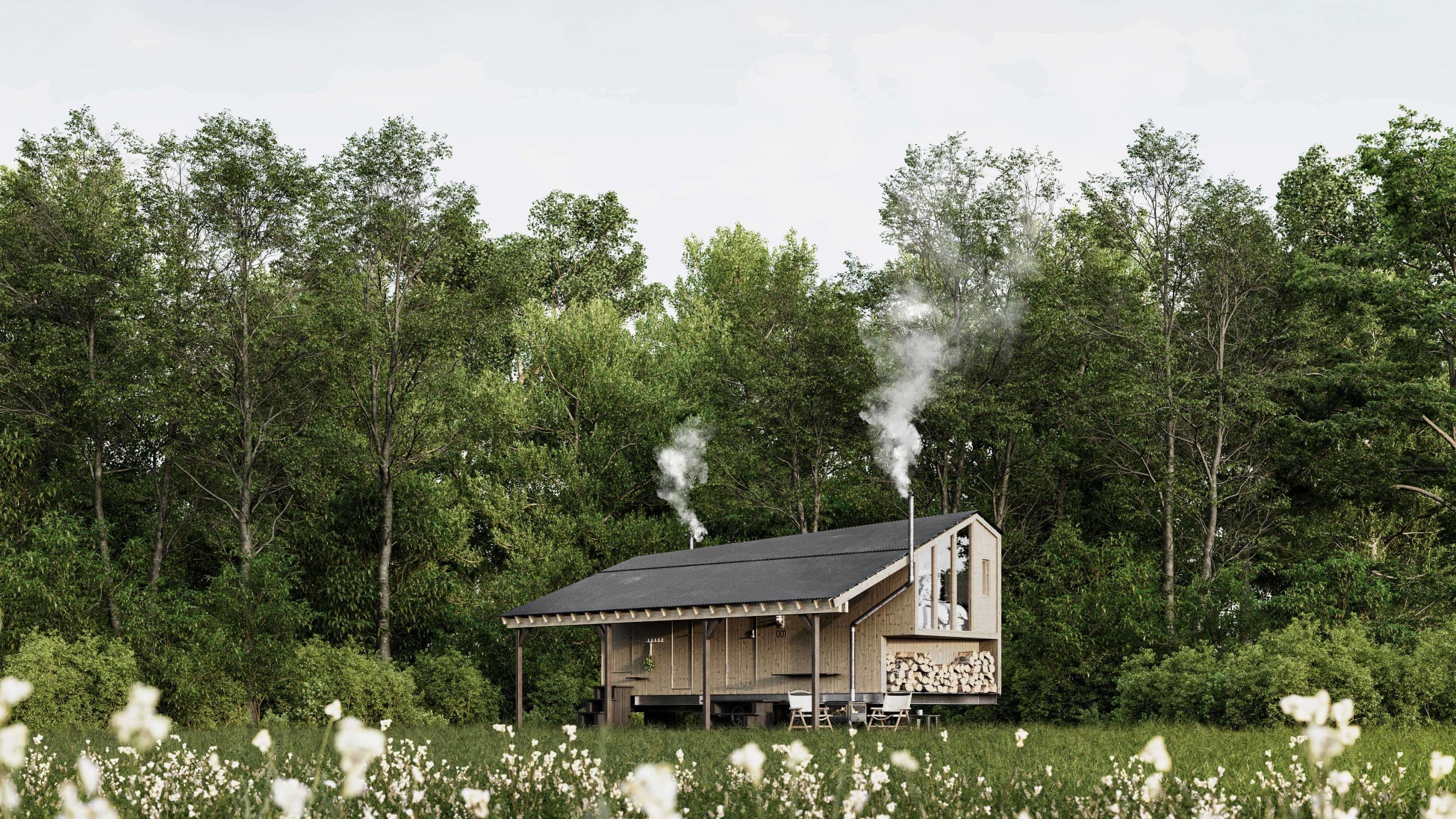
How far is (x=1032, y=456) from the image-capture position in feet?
117

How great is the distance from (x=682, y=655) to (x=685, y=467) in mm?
10554

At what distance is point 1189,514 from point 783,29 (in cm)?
1698

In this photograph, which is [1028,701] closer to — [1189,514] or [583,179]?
[1189,514]

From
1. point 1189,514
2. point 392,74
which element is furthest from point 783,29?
point 1189,514

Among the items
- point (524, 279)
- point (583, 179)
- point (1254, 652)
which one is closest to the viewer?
point (1254, 652)

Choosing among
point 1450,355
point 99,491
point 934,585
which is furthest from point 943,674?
point 99,491

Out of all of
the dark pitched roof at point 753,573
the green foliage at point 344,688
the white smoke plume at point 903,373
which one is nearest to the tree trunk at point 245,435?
the green foliage at point 344,688

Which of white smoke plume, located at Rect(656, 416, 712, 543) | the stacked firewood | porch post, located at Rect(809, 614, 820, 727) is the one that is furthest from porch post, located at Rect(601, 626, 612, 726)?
white smoke plume, located at Rect(656, 416, 712, 543)

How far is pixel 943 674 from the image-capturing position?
25.5 metres

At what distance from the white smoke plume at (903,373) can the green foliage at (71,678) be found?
19.0m

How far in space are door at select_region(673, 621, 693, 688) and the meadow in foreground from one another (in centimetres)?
1169

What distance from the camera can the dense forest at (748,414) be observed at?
93.7 feet

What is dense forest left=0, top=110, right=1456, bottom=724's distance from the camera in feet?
93.7

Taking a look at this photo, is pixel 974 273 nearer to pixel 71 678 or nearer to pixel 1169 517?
pixel 1169 517
